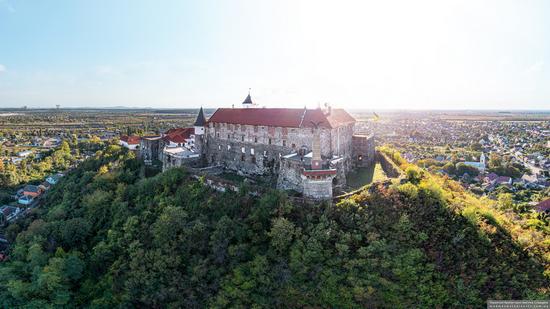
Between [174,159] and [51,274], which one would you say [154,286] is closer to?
[51,274]

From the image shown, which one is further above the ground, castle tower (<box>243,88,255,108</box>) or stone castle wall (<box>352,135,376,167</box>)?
castle tower (<box>243,88,255,108</box>)

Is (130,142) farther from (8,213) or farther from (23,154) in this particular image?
(23,154)

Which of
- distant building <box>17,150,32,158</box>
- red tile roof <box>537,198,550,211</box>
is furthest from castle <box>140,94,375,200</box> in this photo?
distant building <box>17,150,32,158</box>

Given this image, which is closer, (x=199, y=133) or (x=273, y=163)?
(x=273, y=163)

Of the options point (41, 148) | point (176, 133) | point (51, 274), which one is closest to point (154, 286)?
point (51, 274)

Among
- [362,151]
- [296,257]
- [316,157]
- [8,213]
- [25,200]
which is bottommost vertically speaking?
[8,213]

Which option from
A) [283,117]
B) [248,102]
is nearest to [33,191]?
[248,102]

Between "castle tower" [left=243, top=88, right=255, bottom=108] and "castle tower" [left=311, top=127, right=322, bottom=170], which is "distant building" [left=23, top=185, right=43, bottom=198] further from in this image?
"castle tower" [left=311, top=127, right=322, bottom=170]

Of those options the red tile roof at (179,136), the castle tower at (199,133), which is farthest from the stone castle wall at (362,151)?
the red tile roof at (179,136)
